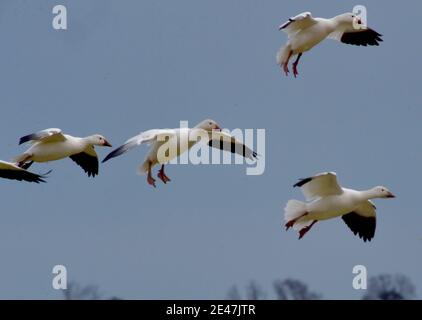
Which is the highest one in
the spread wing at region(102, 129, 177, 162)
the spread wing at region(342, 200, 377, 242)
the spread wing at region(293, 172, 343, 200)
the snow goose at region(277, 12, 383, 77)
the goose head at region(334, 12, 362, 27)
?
the goose head at region(334, 12, 362, 27)

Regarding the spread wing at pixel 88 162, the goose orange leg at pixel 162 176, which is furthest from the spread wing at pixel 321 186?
the spread wing at pixel 88 162

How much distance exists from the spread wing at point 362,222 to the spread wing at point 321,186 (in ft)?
2.47

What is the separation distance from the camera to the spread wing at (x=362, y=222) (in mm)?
11695

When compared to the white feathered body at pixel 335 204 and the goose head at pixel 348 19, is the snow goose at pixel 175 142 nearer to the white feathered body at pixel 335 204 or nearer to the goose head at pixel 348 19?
the white feathered body at pixel 335 204

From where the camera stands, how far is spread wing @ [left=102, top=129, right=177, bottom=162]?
10289 mm

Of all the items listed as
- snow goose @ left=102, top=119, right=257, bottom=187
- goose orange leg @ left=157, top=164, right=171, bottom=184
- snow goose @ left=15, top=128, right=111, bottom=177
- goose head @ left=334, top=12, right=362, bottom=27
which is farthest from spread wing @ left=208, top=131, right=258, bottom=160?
goose head @ left=334, top=12, right=362, bottom=27

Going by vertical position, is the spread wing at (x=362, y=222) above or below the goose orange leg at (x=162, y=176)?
below

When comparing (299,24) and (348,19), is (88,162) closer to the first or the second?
(299,24)

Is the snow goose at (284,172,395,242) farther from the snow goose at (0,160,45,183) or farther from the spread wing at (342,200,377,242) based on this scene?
the snow goose at (0,160,45,183)
